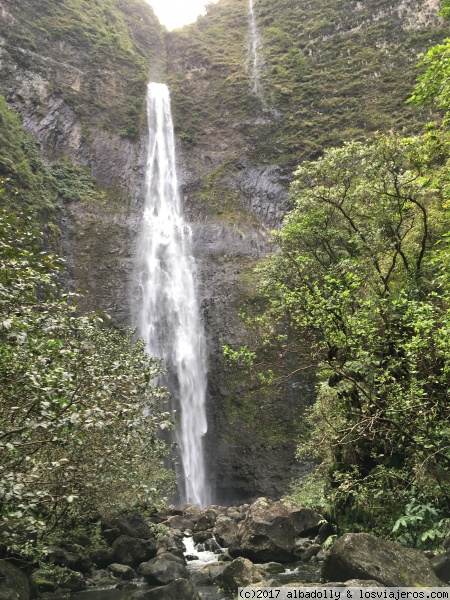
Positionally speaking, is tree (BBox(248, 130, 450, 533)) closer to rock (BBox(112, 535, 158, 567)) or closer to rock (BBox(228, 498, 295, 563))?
rock (BBox(228, 498, 295, 563))

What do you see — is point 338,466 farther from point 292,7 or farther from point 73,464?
point 292,7

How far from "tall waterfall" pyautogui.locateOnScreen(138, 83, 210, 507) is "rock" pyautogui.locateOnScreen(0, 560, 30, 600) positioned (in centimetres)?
1602

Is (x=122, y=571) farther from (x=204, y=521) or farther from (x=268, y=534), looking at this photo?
(x=204, y=521)

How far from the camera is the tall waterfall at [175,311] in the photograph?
25953mm

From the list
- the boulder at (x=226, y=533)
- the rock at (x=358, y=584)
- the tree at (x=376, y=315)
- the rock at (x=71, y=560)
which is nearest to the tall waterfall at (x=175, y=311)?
the boulder at (x=226, y=533)

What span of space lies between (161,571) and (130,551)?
1995 mm

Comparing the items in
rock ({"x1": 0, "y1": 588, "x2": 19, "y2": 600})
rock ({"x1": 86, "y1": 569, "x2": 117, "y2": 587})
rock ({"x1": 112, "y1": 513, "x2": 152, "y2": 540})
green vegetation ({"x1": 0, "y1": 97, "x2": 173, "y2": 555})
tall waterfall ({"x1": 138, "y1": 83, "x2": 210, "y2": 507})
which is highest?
tall waterfall ({"x1": 138, "y1": 83, "x2": 210, "y2": 507})

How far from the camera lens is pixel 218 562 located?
499 inches

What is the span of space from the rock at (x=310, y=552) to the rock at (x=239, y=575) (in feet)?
10.3

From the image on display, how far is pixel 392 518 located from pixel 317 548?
443 centimetres

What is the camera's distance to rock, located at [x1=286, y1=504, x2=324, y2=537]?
14.2m

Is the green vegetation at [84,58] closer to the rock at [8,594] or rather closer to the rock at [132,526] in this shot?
the rock at [132,526]

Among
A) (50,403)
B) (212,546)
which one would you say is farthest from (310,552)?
(50,403)

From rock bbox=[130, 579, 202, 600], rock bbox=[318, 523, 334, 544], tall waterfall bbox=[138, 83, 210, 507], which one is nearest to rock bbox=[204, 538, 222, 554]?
rock bbox=[318, 523, 334, 544]
